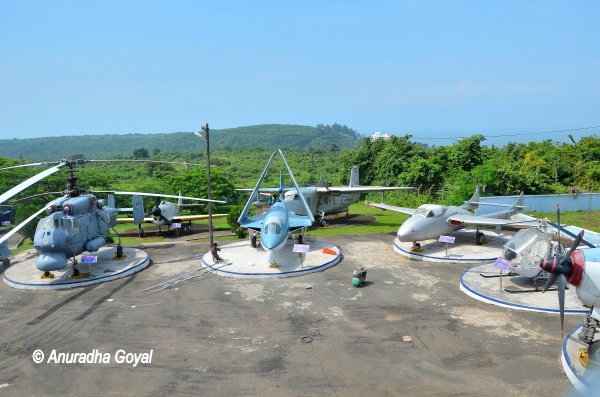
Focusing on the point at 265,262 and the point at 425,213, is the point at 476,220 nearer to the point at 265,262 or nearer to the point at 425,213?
the point at 425,213

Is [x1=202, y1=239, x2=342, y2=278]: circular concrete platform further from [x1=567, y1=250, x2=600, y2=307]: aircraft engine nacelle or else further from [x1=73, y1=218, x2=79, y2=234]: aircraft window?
[x1=567, y1=250, x2=600, y2=307]: aircraft engine nacelle

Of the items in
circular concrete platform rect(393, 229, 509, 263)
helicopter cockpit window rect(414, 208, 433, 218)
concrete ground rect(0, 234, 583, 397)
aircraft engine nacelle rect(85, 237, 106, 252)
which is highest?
helicopter cockpit window rect(414, 208, 433, 218)

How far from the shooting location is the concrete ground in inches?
452

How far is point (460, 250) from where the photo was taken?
2433 cm

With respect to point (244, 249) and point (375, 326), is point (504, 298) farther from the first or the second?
point (244, 249)

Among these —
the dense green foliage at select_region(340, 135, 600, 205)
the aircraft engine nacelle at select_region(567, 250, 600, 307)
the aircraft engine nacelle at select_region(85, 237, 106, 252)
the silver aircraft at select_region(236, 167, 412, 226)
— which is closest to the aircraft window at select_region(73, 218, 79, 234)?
the aircraft engine nacelle at select_region(85, 237, 106, 252)

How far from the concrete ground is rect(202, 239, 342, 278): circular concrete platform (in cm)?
66

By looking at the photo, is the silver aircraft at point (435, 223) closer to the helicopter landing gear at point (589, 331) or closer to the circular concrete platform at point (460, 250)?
the circular concrete platform at point (460, 250)

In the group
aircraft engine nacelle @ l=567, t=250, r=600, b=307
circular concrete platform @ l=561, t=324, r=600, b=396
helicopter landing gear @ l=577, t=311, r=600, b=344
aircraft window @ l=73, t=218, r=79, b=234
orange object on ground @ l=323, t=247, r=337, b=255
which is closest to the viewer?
circular concrete platform @ l=561, t=324, r=600, b=396

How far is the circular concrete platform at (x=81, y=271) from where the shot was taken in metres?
20.1

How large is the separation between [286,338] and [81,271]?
43.5ft

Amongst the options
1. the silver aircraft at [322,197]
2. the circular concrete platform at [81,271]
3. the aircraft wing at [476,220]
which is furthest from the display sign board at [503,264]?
the circular concrete platform at [81,271]

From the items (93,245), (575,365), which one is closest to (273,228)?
(93,245)

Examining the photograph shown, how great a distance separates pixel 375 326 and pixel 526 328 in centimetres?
509
